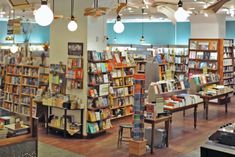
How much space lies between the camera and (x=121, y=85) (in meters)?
11.0

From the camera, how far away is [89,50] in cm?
870

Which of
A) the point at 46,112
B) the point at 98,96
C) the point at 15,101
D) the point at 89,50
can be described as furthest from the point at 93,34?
the point at 15,101

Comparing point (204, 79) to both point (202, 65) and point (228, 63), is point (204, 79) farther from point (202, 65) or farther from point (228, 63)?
point (228, 63)

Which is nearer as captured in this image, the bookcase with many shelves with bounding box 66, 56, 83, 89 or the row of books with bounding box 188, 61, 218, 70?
the bookcase with many shelves with bounding box 66, 56, 83, 89

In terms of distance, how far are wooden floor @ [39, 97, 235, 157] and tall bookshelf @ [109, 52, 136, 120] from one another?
372 millimetres

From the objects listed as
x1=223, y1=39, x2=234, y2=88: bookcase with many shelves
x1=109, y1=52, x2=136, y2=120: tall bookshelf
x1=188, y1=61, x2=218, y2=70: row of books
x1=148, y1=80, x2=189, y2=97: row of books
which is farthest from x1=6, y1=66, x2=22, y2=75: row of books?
x1=223, y1=39, x2=234, y2=88: bookcase with many shelves

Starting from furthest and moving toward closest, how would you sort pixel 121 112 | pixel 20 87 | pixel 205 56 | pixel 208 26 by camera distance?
1. pixel 208 26
2. pixel 205 56
3. pixel 20 87
4. pixel 121 112

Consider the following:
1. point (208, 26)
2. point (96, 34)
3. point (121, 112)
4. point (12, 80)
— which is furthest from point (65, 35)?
point (208, 26)

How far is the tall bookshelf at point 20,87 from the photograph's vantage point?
11.4m

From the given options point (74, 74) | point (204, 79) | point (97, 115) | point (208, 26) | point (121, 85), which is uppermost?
point (208, 26)

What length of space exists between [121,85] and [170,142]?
3162mm

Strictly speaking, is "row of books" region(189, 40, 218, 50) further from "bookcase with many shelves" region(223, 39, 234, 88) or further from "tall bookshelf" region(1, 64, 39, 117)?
"tall bookshelf" region(1, 64, 39, 117)

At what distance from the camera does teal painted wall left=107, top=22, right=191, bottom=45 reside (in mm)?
20531

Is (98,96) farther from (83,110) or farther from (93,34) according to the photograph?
(93,34)
